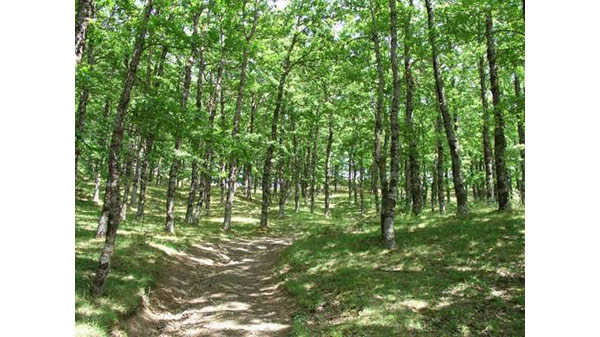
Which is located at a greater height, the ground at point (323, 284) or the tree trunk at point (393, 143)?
the tree trunk at point (393, 143)

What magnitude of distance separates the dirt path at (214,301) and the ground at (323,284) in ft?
0.11

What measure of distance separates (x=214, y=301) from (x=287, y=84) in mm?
21511

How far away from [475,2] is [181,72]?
19.8m

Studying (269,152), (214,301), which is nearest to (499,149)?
(214,301)

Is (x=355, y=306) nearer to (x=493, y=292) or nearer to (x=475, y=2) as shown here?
(x=493, y=292)

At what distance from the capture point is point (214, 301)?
11.2m

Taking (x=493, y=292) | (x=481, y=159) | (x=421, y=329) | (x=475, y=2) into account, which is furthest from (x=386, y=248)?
(x=481, y=159)

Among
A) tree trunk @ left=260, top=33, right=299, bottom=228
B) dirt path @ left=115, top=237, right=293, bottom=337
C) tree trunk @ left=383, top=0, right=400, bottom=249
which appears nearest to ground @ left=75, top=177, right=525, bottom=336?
dirt path @ left=115, top=237, right=293, bottom=337

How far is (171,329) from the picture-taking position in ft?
30.2

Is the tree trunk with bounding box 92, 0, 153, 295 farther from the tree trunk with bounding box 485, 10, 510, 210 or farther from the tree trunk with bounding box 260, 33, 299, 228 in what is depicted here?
the tree trunk with bounding box 260, 33, 299, 228

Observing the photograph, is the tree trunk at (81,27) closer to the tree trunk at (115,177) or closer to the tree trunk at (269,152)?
the tree trunk at (115,177)

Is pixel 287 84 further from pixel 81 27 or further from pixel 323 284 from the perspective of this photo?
pixel 81 27

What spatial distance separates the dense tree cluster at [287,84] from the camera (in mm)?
11070

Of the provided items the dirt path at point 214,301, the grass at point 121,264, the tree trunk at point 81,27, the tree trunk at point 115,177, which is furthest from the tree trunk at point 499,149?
the tree trunk at point 81,27
